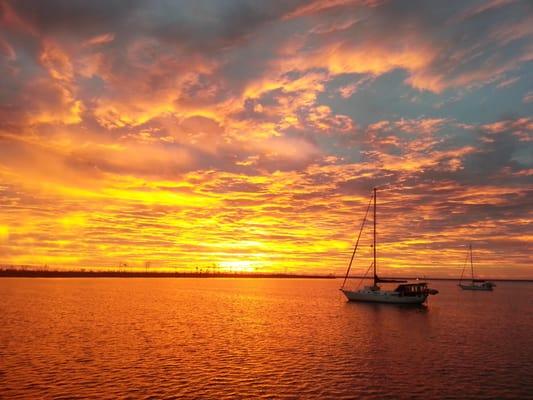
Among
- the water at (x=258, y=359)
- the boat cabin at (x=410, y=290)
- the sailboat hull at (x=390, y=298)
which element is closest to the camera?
the water at (x=258, y=359)

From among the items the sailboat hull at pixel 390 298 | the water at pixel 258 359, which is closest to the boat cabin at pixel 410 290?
the sailboat hull at pixel 390 298

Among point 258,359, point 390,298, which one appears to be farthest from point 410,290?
point 258,359

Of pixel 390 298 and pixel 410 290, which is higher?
pixel 410 290

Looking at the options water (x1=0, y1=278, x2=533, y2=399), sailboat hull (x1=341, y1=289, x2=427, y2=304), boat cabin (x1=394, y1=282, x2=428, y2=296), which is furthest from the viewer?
boat cabin (x1=394, y1=282, x2=428, y2=296)

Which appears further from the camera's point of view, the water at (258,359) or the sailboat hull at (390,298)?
the sailboat hull at (390,298)

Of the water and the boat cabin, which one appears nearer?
the water

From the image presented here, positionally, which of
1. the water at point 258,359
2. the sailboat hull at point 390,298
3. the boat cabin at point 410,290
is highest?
the boat cabin at point 410,290

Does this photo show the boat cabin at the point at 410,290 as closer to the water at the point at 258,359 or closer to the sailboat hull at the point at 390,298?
the sailboat hull at the point at 390,298

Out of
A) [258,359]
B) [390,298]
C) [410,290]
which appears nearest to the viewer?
[258,359]

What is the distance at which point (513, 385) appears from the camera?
1394 inches

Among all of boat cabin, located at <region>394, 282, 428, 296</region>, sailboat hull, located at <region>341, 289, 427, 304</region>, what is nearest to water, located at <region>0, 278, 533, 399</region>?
sailboat hull, located at <region>341, 289, 427, 304</region>

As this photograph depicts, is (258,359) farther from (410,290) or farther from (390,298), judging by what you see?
Result: (410,290)

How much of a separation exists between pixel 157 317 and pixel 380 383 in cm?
5540

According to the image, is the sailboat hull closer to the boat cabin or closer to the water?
the boat cabin
